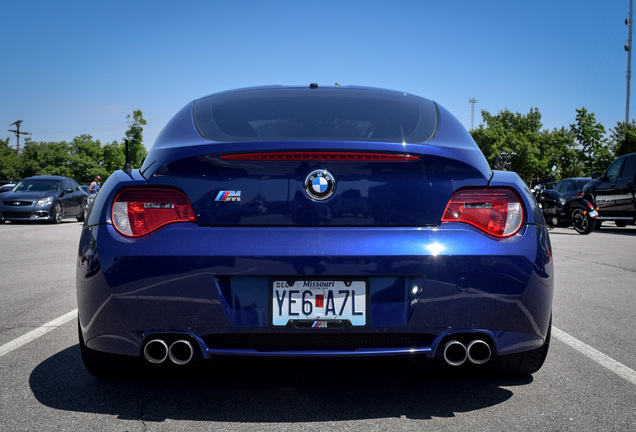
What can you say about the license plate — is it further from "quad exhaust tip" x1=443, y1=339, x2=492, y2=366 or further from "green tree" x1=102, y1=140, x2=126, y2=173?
"green tree" x1=102, y1=140, x2=126, y2=173

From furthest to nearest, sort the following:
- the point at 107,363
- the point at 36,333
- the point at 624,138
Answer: the point at 624,138, the point at 36,333, the point at 107,363

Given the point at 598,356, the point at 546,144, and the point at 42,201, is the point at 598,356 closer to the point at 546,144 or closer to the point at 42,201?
the point at 42,201

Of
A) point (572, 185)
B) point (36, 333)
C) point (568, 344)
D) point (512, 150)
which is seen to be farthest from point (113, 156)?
point (568, 344)

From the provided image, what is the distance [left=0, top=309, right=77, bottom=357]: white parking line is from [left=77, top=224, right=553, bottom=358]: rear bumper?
1695 millimetres

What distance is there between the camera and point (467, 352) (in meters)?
2.66

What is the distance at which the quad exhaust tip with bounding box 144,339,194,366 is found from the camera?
2.64 m

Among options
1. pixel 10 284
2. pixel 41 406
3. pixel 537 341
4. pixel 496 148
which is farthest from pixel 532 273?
pixel 496 148

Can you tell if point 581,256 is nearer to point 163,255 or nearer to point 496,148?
point 163,255

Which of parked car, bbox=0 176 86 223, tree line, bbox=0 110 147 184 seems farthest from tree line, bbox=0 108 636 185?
parked car, bbox=0 176 86 223

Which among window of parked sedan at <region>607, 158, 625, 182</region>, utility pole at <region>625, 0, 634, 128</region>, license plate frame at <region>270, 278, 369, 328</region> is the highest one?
utility pole at <region>625, 0, 634, 128</region>

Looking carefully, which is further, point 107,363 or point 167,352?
point 107,363

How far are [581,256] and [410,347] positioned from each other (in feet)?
27.7

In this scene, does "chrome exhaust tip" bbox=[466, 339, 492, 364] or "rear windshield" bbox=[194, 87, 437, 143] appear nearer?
"chrome exhaust tip" bbox=[466, 339, 492, 364]

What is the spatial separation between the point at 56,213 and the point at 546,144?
202 ft
